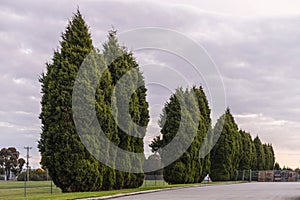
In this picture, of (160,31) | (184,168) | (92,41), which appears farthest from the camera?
(184,168)

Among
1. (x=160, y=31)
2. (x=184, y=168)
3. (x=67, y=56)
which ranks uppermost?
(x=160, y=31)

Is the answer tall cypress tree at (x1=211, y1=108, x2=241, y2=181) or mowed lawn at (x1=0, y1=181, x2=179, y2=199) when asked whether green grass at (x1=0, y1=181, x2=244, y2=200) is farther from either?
tall cypress tree at (x1=211, y1=108, x2=241, y2=181)

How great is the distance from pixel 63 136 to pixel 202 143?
25.2 metres

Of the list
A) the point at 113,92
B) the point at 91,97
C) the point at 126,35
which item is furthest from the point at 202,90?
the point at 91,97

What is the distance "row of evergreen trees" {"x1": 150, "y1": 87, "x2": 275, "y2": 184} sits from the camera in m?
43.8

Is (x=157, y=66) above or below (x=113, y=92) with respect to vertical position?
above

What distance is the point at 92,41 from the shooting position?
2872 centimetres

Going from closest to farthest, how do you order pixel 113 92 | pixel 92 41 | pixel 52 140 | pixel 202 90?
pixel 52 140 → pixel 92 41 → pixel 113 92 → pixel 202 90

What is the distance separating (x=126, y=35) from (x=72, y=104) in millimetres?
10195

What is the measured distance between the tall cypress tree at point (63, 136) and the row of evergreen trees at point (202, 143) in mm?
17496

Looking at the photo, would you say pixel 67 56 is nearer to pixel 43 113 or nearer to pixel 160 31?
pixel 43 113

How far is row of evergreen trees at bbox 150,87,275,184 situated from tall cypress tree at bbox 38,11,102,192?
689 inches

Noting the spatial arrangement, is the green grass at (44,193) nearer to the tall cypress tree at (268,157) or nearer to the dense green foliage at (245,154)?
the dense green foliage at (245,154)

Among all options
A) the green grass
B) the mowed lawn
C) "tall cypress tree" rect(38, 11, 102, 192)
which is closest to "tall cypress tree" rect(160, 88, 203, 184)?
the mowed lawn
